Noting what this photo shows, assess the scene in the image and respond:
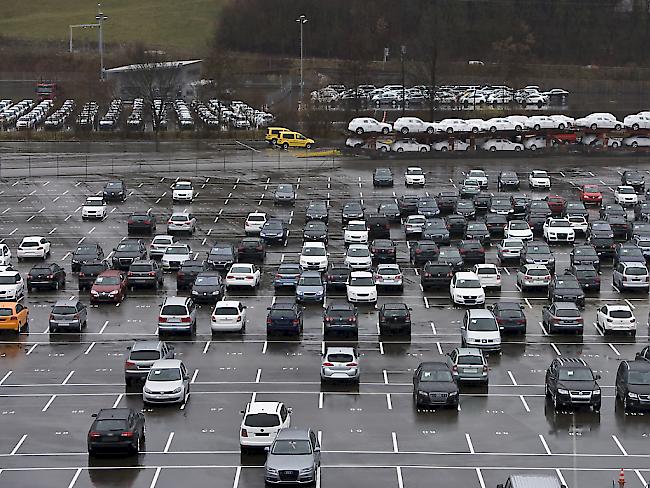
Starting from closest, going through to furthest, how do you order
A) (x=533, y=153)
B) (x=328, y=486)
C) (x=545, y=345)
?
(x=328, y=486) < (x=545, y=345) < (x=533, y=153)


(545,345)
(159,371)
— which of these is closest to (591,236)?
(545,345)

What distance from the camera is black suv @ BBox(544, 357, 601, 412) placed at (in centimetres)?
4175

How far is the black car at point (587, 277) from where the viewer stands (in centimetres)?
6019

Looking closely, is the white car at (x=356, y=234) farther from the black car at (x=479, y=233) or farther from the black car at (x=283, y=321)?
the black car at (x=283, y=321)

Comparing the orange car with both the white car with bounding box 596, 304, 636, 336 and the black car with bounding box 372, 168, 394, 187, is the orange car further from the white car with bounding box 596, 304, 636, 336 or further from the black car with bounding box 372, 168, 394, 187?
the black car with bounding box 372, 168, 394, 187

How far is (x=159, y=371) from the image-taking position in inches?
1686

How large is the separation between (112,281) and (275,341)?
10378 millimetres

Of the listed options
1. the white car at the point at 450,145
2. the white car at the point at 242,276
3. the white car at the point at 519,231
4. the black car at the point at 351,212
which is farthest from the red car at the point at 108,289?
the white car at the point at 450,145

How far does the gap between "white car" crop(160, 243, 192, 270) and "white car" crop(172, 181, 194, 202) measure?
740 inches

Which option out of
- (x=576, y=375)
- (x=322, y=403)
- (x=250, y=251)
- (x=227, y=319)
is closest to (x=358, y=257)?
(x=250, y=251)

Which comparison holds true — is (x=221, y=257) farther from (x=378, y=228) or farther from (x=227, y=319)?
(x=227, y=319)

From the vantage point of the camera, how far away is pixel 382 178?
294 ft

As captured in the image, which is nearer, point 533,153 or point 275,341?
point 275,341

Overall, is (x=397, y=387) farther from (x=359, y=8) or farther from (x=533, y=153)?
(x=359, y=8)
